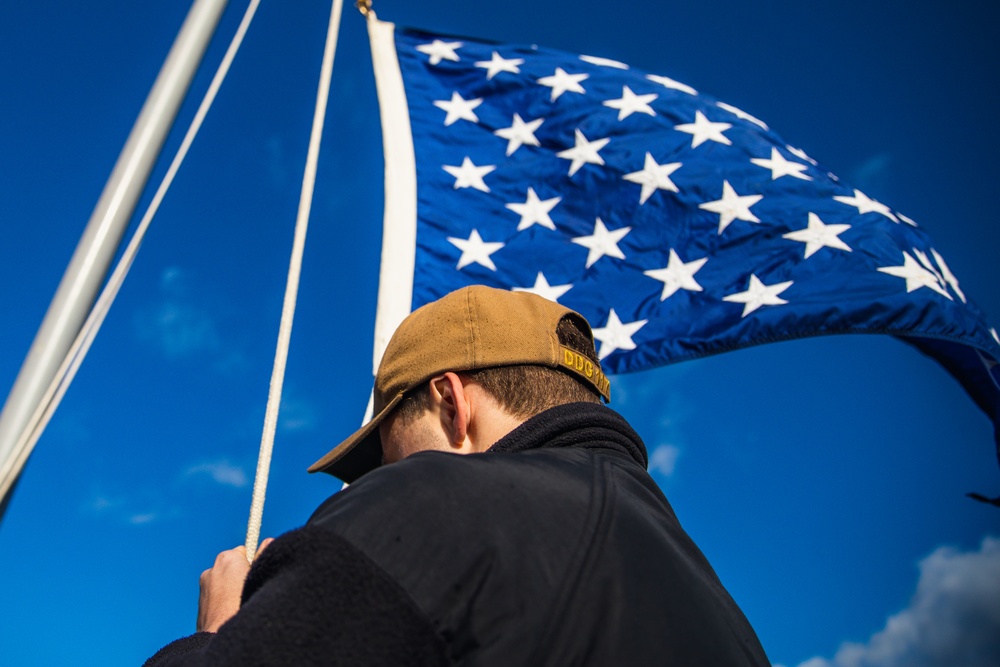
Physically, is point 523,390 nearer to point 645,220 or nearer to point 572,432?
point 572,432

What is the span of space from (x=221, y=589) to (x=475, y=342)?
0.83 metres

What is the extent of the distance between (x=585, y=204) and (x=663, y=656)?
4958mm

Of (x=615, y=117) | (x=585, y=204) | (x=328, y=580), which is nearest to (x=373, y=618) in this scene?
(x=328, y=580)

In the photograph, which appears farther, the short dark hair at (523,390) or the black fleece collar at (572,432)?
the short dark hair at (523,390)

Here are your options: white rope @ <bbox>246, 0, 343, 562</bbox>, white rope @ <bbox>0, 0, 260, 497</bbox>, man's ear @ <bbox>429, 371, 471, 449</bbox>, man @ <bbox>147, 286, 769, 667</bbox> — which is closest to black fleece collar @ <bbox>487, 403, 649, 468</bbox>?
man @ <bbox>147, 286, 769, 667</bbox>

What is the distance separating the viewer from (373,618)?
1007 millimetres

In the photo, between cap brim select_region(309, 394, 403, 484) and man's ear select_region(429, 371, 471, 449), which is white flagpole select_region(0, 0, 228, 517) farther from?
man's ear select_region(429, 371, 471, 449)

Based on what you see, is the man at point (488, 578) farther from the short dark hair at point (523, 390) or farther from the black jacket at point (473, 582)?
the short dark hair at point (523, 390)

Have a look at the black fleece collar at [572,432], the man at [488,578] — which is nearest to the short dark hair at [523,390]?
the black fleece collar at [572,432]

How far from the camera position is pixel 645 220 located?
18.7 ft

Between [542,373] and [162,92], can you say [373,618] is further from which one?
[162,92]

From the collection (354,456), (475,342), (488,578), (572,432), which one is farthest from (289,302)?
(488,578)

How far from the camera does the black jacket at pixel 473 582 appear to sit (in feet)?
3.32

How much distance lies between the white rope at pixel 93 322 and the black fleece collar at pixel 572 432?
169 centimetres
